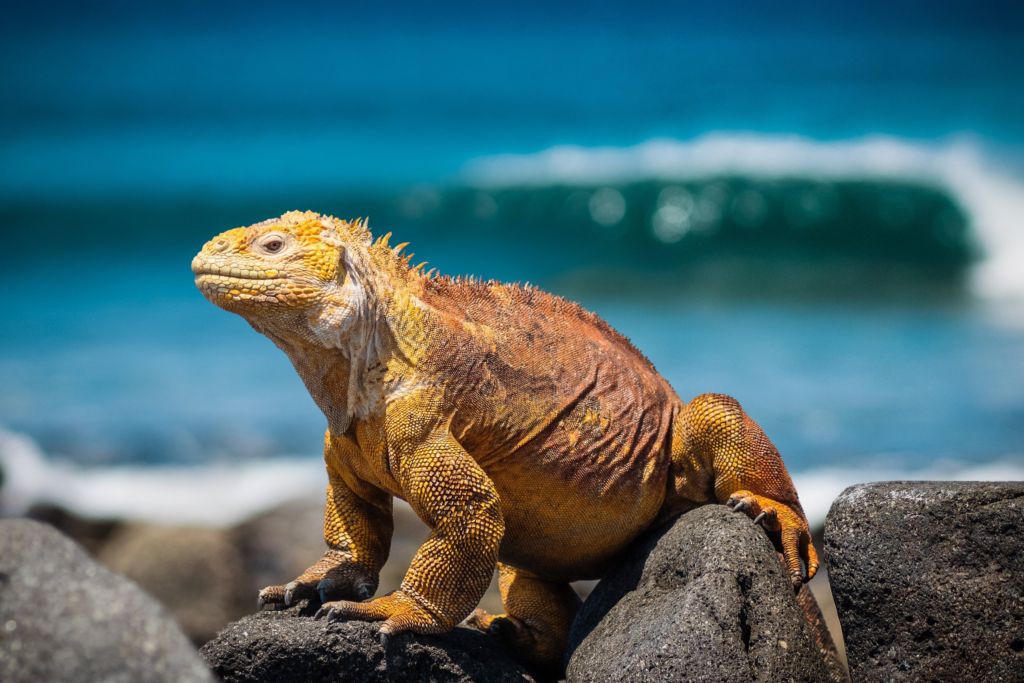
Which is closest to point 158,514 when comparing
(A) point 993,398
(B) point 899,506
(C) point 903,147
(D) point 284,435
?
(D) point 284,435

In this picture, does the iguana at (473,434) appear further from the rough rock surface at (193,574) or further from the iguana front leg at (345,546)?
the rough rock surface at (193,574)

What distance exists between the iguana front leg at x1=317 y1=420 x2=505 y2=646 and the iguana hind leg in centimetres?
107

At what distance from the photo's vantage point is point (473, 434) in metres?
4.13

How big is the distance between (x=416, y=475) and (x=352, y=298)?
834mm

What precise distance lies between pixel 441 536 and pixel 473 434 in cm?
49

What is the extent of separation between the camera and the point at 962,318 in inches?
720

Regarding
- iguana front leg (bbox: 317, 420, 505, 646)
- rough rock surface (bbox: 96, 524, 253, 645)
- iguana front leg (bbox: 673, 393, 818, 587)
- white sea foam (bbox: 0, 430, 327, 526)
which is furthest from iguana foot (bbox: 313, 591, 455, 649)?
white sea foam (bbox: 0, 430, 327, 526)

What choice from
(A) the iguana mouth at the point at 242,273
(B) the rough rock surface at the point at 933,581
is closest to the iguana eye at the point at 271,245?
(A) the iguana mouth at the point at 242,273

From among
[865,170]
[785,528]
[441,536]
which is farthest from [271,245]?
[865,170]

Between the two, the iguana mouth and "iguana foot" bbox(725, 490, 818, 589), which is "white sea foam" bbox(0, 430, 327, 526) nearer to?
the iguana mouth

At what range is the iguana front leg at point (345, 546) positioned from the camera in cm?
455

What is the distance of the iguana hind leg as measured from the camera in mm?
4980

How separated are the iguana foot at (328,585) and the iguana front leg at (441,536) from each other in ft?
1.86

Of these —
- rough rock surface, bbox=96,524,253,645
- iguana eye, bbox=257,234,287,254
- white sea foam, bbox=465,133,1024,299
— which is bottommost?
rough rock surface, bbox=96,524,253,645
